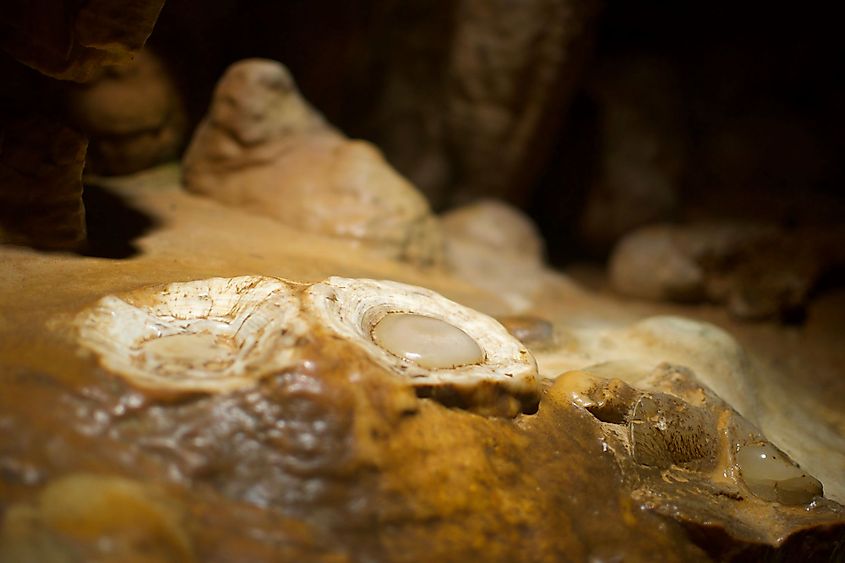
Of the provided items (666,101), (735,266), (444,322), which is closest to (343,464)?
(444,322)

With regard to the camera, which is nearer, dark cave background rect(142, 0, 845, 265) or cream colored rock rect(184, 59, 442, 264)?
cream colored rock rect(184, 59, 442, 264)

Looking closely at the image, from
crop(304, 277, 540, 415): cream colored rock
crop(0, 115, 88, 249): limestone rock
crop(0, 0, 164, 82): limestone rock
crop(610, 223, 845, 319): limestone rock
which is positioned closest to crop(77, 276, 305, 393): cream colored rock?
crop(304, 277, 540, 415): cream colored rock

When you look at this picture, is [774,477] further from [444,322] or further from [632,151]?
[632,151]

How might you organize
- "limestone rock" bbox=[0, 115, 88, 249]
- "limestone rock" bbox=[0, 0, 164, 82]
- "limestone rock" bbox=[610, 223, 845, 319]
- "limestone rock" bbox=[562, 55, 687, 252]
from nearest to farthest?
"limestone rock" bbox=[0, 0, 164, 82], "limestone rock" bbox=[0, 115, 88, 249], "limestone rock" bbox=[610, 223, 845, 319], "limestone rock" bbox=[562, 55, 687, 252]

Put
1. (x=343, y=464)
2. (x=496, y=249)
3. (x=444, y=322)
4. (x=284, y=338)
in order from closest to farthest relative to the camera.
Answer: (x=343, y=464)
(x=284, y=338)
(x=444, y=322)
(x=496, y=249)

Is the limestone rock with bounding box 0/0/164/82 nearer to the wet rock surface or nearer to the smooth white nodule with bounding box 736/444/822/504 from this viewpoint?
the wet rock surface

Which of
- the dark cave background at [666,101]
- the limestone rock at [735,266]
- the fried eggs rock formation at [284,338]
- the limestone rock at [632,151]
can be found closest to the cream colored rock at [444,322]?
the fried eggs rock formation at [284,338]

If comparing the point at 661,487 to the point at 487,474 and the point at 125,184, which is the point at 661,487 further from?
the point at 125,184
